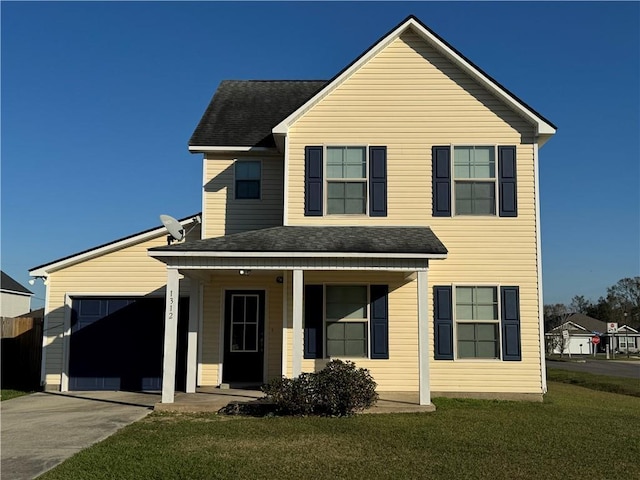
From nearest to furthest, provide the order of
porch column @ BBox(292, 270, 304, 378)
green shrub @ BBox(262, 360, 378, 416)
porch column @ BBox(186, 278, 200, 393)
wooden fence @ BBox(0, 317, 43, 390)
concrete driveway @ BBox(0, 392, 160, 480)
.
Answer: concrete driveway @ BBox(0, 392, 160, 480) < green shrub @ BBox(262, 360, 378, 416) < porch column @ BBox(292, 270, 304, 378) < porch column @ BBox(186, 278, 200, 393) < wooden fence @ BBox(0, 317, 43, 390)

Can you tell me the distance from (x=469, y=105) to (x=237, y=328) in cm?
730

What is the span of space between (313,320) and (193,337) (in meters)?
2.73

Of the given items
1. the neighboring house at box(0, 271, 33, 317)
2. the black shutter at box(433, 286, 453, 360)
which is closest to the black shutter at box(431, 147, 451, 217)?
the black shutter at box(433, 286, 453, 360)

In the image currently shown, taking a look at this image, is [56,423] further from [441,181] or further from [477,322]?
[441,181]

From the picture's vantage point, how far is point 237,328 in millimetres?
13766

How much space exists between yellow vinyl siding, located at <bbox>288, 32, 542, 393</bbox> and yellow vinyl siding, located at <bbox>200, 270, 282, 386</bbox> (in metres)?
1.32

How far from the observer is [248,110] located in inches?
611

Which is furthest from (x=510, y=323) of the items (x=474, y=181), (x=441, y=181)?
(x=441, y=181)

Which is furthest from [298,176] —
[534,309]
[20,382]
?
[20,382]

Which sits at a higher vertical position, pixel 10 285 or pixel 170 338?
pixel 10 285

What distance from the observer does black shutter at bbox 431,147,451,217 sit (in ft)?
42.3

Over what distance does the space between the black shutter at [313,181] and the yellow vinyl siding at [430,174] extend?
0.39 ft

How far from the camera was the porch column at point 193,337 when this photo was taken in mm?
12734

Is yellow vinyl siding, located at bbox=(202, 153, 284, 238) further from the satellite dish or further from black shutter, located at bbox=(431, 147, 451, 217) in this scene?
black shutter, located at bbox=(431, 147, 451, 217)
